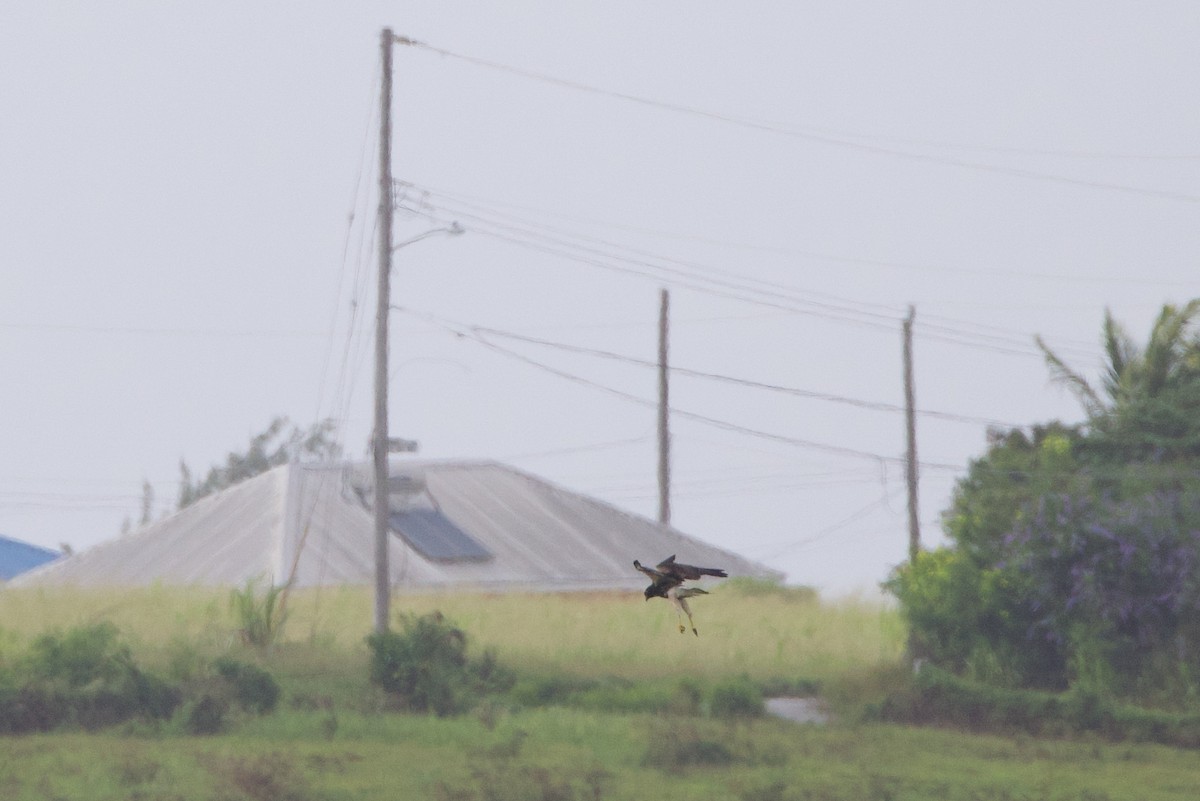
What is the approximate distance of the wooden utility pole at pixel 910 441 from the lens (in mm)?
37688

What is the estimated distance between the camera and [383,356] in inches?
1107

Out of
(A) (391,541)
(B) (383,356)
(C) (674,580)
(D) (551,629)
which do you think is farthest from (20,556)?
(C) (674,580)

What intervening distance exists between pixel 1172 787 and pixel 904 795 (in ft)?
11.8

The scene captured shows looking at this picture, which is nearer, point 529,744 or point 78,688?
point 529,744

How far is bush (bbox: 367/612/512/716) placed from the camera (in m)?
25.9

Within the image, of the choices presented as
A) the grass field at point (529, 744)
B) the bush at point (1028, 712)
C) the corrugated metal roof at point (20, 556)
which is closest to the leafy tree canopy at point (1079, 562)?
the bush at point (1028, 712)

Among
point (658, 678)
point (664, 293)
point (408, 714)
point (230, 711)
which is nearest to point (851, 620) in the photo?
point (658, 678)

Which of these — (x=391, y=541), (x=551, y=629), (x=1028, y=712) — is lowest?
(x=1028, y=712)

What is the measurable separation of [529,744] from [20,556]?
47879 millimetres

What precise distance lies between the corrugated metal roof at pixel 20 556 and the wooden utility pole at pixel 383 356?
38.3m

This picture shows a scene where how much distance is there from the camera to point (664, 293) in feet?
157

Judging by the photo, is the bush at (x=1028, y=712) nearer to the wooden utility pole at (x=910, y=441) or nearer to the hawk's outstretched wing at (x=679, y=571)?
the wooden utility pole at (x=910, y=441)

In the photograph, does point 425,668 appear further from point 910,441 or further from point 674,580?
point 674,580

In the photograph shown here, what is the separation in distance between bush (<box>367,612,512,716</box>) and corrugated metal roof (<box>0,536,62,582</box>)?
129ft
